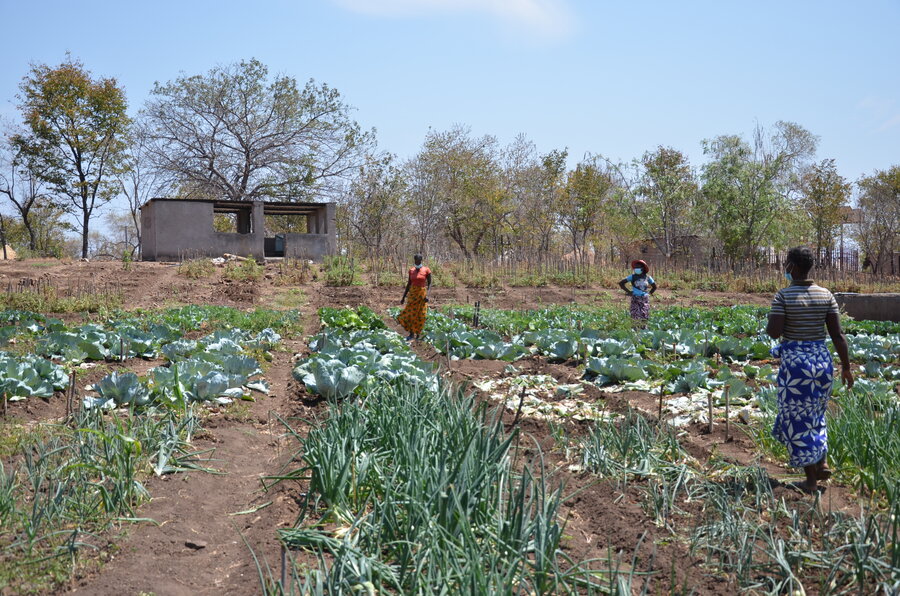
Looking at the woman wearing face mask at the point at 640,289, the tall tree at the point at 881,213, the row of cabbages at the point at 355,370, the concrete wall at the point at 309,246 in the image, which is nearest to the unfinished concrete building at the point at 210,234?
the concrete wall at the point at 309,246

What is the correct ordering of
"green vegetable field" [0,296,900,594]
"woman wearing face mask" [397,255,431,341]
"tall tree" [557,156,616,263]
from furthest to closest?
"tall tree" [557,156,616,263] → "woman wearing face mask" [397,255,431,341] → "green vegetable field" [0,296,900,594]

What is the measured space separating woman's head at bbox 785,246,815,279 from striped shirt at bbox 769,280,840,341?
0.27 feet

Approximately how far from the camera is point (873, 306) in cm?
1475

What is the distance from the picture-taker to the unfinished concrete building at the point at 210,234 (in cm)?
2411

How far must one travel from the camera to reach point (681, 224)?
3628 cm

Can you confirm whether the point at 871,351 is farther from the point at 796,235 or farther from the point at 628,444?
the point at 796,235

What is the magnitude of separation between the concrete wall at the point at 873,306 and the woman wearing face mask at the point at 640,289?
20.3ft

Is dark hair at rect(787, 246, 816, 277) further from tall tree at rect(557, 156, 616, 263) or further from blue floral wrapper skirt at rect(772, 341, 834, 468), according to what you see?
tall tree at rect(557, 156, 616, 263)

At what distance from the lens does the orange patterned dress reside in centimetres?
1124

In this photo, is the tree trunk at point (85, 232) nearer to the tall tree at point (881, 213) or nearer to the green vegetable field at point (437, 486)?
the green vegetable field at point (437, 486)

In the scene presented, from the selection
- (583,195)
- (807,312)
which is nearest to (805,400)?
(807,312)

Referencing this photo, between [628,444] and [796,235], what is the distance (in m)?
36.2

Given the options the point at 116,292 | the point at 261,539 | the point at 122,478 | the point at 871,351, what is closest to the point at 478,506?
the point at 261,539

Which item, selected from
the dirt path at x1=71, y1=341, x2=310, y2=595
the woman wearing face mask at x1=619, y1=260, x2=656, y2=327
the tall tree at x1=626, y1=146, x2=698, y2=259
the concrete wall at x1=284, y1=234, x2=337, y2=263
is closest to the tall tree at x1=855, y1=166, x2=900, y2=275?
the tall tree at x1=626, y1=146, x2=698, y2=259
